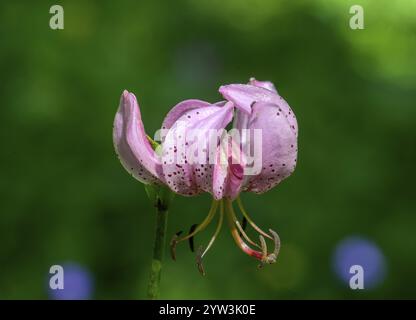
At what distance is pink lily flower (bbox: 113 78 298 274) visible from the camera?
1.08 m

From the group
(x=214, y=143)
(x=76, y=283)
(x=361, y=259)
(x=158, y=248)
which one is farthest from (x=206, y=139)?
(x=361, y=259)

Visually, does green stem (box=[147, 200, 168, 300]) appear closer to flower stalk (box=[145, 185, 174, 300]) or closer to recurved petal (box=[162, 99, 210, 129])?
flower stalk (box=[145, 185, 174, 300])

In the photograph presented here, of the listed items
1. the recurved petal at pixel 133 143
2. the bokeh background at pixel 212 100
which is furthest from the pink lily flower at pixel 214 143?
the bokeh background at pixel 212 100

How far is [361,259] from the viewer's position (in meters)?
2.82

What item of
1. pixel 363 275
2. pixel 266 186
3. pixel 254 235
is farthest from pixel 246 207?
pixel 266 186

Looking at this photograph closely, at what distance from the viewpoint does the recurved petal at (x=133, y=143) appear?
→ 1.08m

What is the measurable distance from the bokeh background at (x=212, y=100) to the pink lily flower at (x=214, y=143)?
4.76 feet

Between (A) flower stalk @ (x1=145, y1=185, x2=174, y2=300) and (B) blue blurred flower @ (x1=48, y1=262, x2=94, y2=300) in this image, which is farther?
(B) blue blurred flower @ (x1=48, y1=262, x2=94, y2=300)

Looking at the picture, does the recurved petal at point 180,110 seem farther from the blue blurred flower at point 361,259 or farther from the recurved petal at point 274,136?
the blue blurred flower at point 361,259

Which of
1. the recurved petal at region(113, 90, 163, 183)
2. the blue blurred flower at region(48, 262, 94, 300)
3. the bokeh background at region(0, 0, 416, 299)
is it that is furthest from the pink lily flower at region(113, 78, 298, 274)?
the blue blurred flower at region(48, 262, 94, 300)

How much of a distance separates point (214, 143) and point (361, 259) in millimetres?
1831

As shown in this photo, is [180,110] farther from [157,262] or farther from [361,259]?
[361,259]

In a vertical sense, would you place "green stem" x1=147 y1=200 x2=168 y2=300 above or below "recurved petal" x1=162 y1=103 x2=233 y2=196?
below

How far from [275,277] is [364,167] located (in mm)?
521
